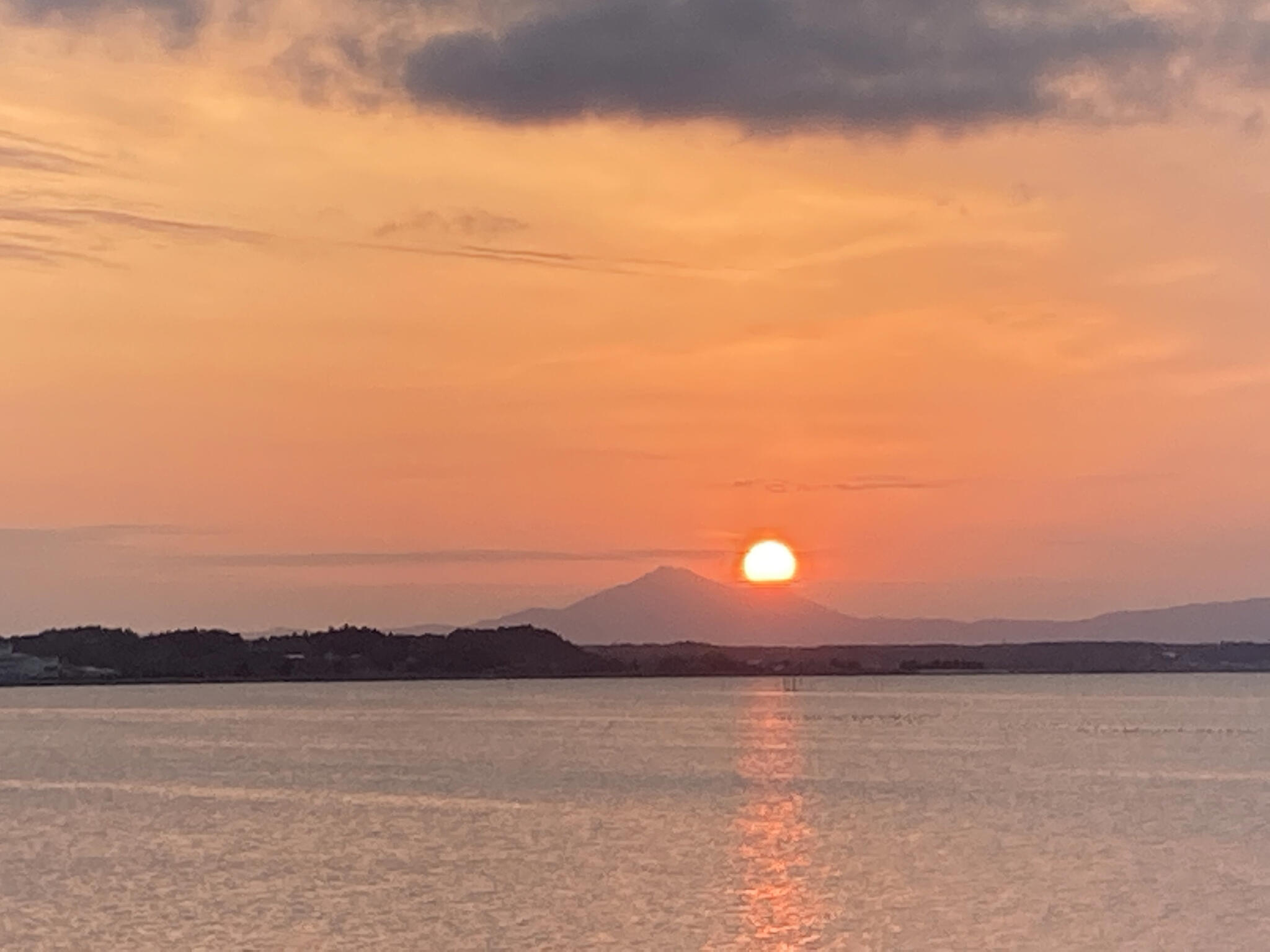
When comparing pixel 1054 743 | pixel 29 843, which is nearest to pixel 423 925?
pixel 29 843

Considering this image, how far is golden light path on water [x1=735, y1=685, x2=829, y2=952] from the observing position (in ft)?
130

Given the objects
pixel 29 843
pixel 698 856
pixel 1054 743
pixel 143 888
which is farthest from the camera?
pixel 1054 743

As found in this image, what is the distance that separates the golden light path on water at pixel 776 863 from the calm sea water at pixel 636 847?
0.51ft

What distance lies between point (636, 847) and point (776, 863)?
528 centimetres

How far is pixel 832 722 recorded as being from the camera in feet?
512

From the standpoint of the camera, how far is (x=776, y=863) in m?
51.6

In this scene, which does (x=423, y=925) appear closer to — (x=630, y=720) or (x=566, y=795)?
(x=566, y=795)

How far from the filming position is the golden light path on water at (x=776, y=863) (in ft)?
130

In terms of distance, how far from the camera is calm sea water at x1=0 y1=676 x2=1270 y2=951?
1574 inches

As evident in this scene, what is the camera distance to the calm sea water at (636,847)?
39969 mm

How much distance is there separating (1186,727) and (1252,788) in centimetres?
6573

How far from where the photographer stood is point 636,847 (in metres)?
55.3

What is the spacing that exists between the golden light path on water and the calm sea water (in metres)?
0.16

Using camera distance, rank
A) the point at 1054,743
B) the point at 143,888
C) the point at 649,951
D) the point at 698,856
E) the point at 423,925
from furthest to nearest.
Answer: the point at 1054,743 → the point at 698,856 → the point at 143,888 → the point at 423,925 → the point at 649,951
